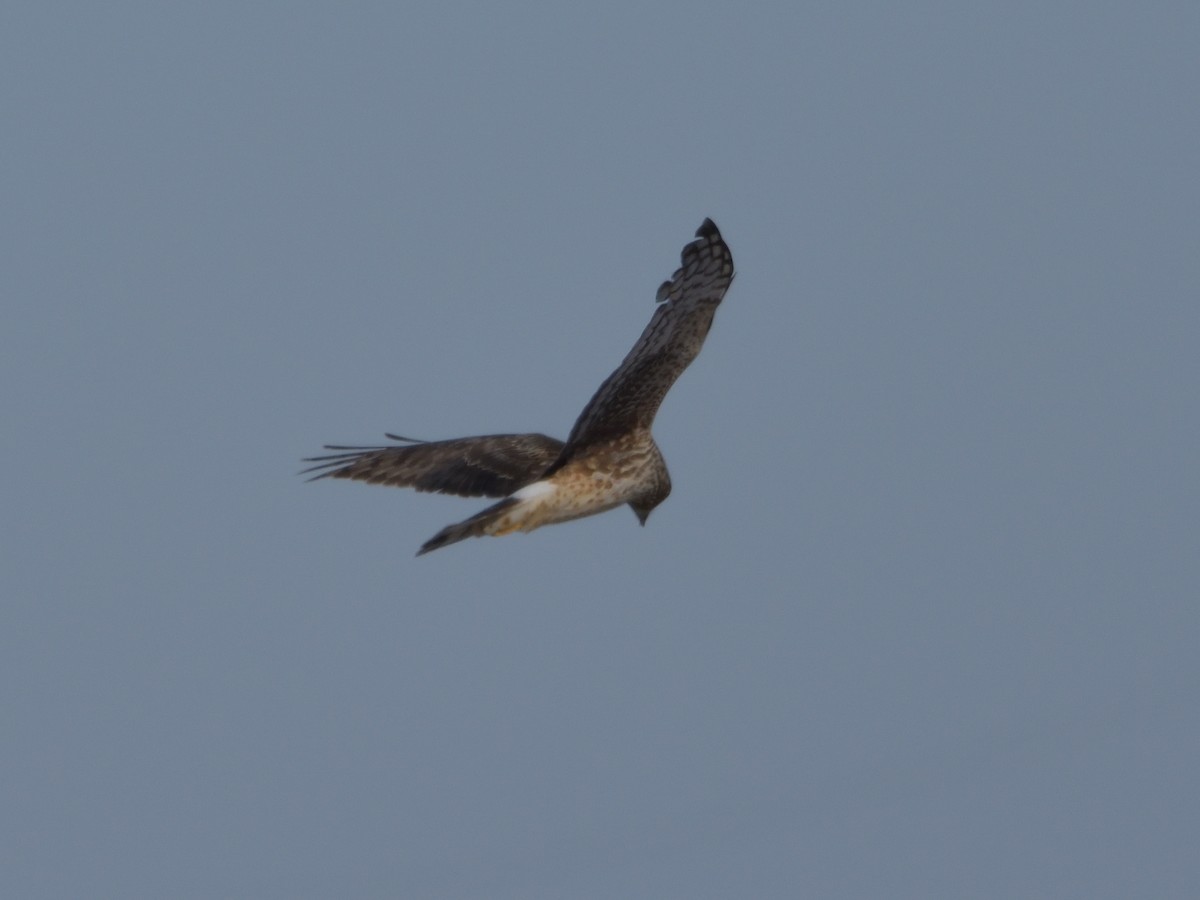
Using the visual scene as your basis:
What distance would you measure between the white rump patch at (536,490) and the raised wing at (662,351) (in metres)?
→ 0.49

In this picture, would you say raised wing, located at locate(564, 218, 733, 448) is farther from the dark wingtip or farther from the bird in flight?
the dark wingtip

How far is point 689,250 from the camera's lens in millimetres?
12109

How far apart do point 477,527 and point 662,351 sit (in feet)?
6.01

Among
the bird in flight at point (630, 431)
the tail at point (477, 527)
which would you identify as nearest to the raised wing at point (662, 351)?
the bird in flight at point (630, 431)

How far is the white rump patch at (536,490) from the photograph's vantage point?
39.1ft

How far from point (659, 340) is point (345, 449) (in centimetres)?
277

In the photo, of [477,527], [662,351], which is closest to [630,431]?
[662,351]

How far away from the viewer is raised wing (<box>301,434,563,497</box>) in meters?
13.6

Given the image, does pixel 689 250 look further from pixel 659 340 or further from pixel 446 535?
pixel 446 535

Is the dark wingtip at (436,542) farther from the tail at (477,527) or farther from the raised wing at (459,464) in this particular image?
the raised wing at (459,464)

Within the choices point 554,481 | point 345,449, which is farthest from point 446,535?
point 345,449

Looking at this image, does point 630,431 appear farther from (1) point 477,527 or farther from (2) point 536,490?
(1) point 477,527

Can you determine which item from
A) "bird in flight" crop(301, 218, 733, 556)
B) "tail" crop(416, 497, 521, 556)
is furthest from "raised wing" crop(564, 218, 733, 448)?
"tail" crop(416, 497, 521, 556)

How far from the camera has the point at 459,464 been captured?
13766 mm
